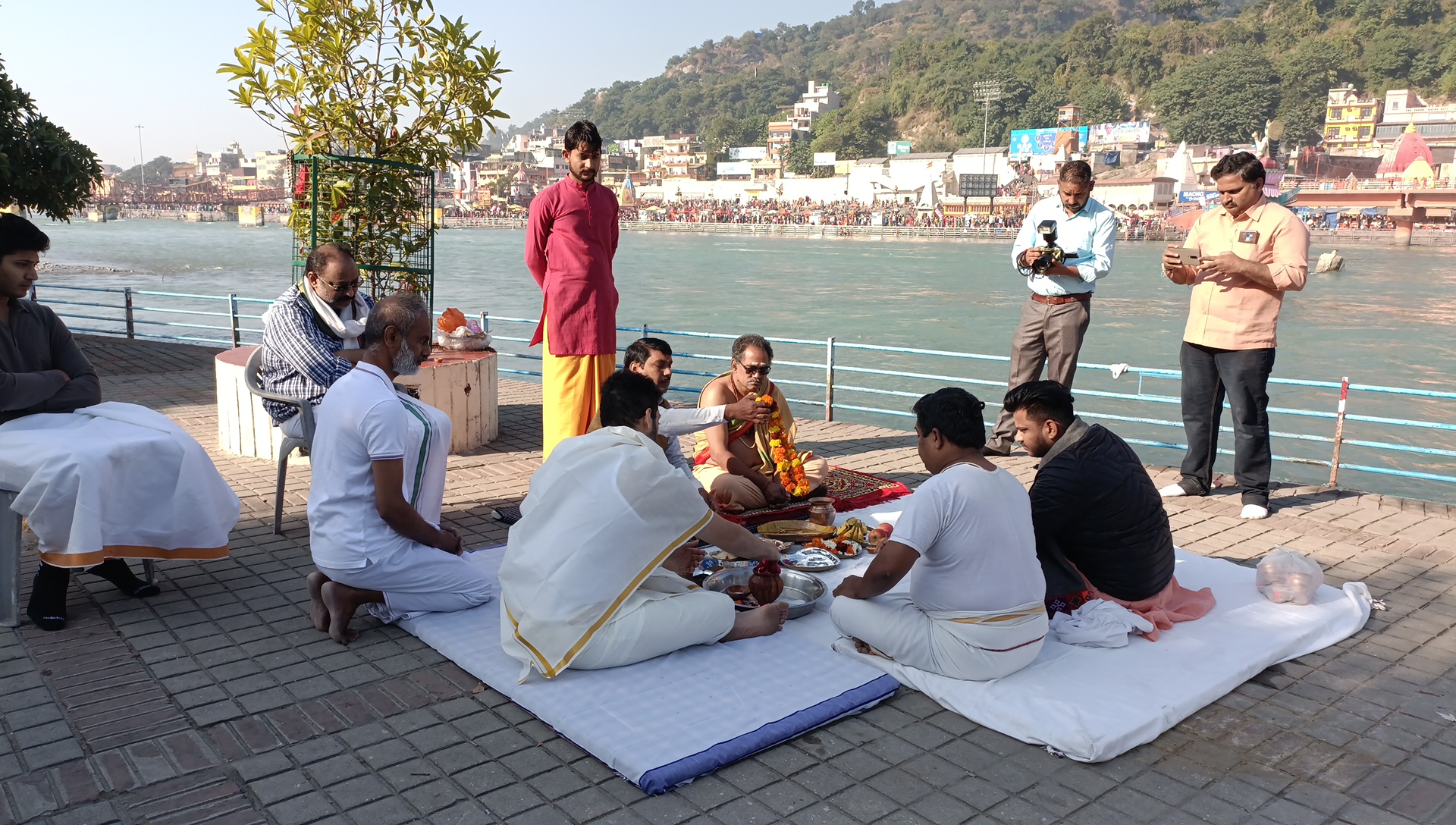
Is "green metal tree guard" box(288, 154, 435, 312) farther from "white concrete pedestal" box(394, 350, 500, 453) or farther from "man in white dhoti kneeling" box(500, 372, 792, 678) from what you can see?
"man in white dhoti kneeling" box(500, 372, 792, 678)

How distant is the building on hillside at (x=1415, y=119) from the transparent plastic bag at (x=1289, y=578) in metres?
98.7

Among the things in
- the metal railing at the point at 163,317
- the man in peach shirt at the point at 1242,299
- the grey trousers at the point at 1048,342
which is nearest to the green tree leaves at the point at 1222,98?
the metal railing at the point at 163,317

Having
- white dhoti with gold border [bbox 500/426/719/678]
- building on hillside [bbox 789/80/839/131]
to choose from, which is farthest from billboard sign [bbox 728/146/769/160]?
white dhoti with gold border [bbox 500/426/719/678]

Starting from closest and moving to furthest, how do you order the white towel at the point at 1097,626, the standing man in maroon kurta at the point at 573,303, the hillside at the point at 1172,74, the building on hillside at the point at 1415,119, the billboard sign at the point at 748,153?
the white towel at the point at 1097,626
the standing man in maroon kurta at the point at 573,303
the building on hillside at the point at 1415,119
the hillside at the point at 1172,74
the billboard sign at the point at 748,153

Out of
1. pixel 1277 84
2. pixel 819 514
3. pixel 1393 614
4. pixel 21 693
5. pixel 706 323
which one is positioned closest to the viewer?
pixel 21 693

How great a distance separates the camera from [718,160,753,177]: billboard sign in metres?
125

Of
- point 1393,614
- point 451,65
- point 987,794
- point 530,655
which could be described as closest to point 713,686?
point 530,655

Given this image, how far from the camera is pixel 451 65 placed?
21.0 ft

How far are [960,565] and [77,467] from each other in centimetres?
291

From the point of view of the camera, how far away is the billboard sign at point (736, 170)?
125188 millimetres

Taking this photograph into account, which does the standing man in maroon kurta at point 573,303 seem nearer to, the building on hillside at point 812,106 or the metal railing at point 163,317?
the metal railing at point 163,317

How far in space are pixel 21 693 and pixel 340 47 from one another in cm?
438

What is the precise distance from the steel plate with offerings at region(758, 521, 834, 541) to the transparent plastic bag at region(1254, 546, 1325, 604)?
177cm

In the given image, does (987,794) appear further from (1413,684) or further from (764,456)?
(764,456)
